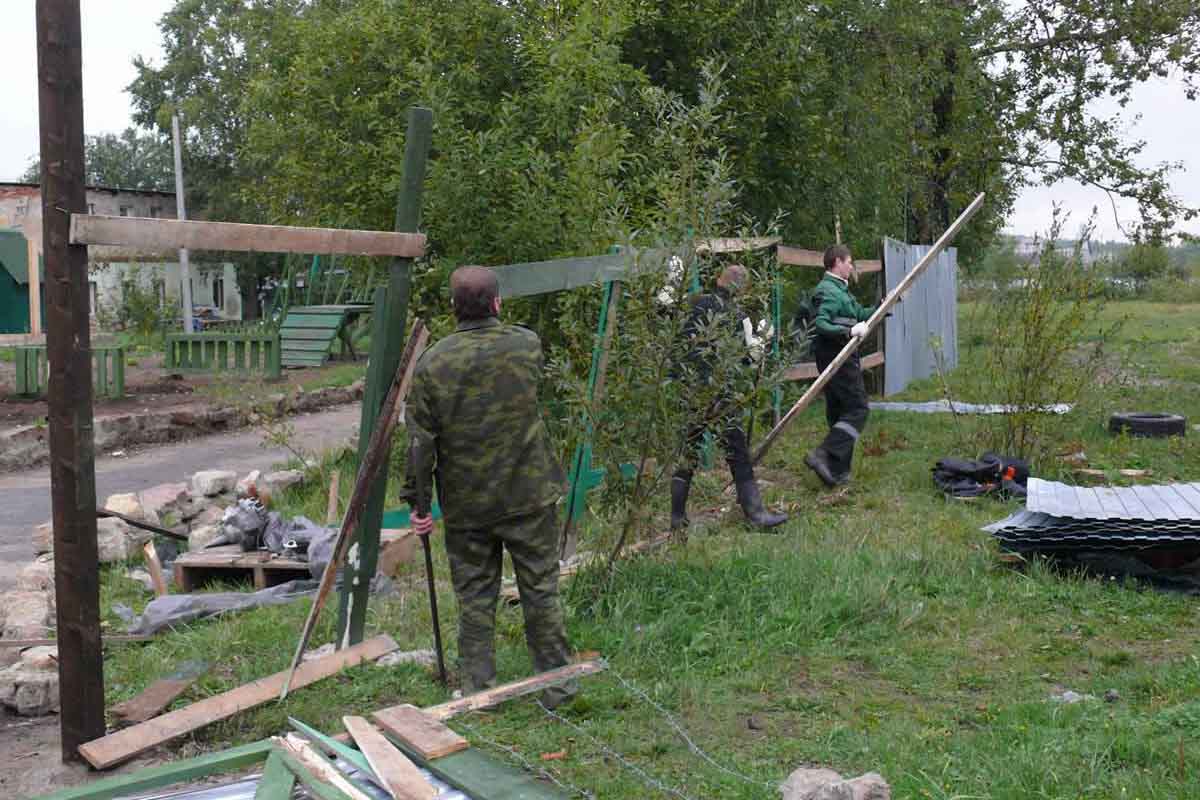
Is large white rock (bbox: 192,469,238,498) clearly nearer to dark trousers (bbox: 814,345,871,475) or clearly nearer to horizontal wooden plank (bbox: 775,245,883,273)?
dark trousers (bbox: 814,345,871,475)

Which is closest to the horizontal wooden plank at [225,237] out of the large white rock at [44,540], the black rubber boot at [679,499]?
the black rubber boot at [679,499]

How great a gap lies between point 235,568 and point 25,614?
3.93 ft

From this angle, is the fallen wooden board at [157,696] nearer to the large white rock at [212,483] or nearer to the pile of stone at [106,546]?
the pile of stone at [106,546]

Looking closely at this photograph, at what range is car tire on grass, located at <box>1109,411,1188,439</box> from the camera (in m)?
11.1

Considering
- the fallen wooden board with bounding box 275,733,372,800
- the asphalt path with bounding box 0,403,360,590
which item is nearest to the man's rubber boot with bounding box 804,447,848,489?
the asphalt path with bounding box 0,403,360,590

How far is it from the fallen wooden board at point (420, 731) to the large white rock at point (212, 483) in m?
5.34

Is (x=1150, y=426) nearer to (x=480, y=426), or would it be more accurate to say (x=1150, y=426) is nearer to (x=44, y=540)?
(x=480, y=426)

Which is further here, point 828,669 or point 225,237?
point 828,669

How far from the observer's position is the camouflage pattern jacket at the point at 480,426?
479 cm

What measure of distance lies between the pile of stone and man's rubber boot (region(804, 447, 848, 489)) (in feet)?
13.5

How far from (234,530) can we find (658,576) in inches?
117

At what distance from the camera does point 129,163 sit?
63.8 m

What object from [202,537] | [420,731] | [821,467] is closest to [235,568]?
[202,537]

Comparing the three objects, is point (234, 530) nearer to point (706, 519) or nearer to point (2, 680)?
point (2, 680)
